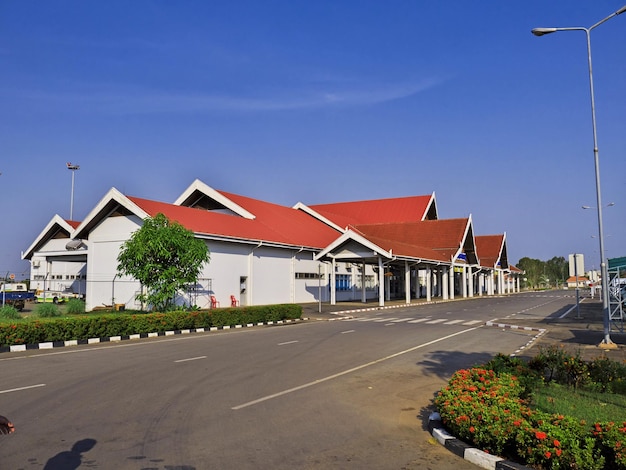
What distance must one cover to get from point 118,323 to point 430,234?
38798 mm

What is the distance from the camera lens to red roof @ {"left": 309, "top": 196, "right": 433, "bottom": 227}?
63.2 meters

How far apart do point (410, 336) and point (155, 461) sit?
14.0 meters

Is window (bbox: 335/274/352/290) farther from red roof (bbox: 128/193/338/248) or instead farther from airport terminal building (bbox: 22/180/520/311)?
red roof (bbox: 128/193/338/248)

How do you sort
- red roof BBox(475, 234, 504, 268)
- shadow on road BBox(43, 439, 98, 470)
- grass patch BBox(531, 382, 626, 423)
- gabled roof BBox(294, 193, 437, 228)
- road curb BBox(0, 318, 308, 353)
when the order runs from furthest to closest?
red roof BBox(475, 234, 504, 268) → gabled roof BBox(294, 193, 437, 228) → road curb BBox(0, 318, 308, 353) → grass patch BBox(531, 382, 626, 423) → shadow on road BBox(43, 439, 98, 470)

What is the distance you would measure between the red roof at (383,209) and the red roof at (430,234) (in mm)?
8101

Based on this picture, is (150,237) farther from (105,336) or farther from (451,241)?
(451,241)

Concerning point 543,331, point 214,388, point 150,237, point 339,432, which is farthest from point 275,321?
point 339,432

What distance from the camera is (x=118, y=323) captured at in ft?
61.1

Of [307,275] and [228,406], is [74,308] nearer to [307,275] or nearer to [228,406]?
[307,275]

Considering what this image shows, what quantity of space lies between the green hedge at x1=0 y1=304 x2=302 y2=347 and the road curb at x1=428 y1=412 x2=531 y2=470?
1346 centimetres

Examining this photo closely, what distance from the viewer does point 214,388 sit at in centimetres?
940

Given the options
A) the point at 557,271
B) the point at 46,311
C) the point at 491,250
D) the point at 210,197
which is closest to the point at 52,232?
the point at 210,197

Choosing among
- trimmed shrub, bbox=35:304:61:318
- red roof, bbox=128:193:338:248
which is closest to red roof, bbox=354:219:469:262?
red roof, bbox=128:193:338:248

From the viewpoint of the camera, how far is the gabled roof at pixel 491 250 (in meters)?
67.5
